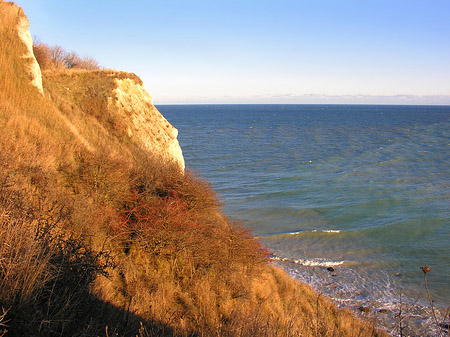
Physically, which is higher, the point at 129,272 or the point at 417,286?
the point at 129,272

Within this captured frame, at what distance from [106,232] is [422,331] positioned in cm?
1088

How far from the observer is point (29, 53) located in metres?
15.4

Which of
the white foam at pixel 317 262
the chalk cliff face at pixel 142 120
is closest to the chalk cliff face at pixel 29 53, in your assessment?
the chalk cliff face at pixel 142 120

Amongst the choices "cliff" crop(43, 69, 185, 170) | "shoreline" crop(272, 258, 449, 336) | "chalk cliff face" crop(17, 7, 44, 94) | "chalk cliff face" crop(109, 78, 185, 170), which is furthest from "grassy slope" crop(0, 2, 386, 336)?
"chalk cliff face" crop(109, 78, 185, 170)

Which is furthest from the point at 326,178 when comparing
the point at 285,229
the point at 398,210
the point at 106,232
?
the point at 106,232

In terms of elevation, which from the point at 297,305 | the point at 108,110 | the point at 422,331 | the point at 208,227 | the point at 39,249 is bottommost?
the point at 422,331

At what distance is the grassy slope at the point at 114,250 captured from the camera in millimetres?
4508

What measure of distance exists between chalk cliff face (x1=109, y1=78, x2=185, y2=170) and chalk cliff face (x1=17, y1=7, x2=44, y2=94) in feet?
Answer: 13.7

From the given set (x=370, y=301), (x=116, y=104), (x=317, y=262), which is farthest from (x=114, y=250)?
(x=116, y=104)

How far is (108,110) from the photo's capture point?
18.5 m

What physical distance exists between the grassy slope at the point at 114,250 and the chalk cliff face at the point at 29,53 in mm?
388

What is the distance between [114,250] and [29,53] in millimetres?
11860

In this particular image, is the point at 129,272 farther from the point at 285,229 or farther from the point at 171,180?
the point at 285,229

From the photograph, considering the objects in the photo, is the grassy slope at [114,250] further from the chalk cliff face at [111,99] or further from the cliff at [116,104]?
the cliff at [116,104]
